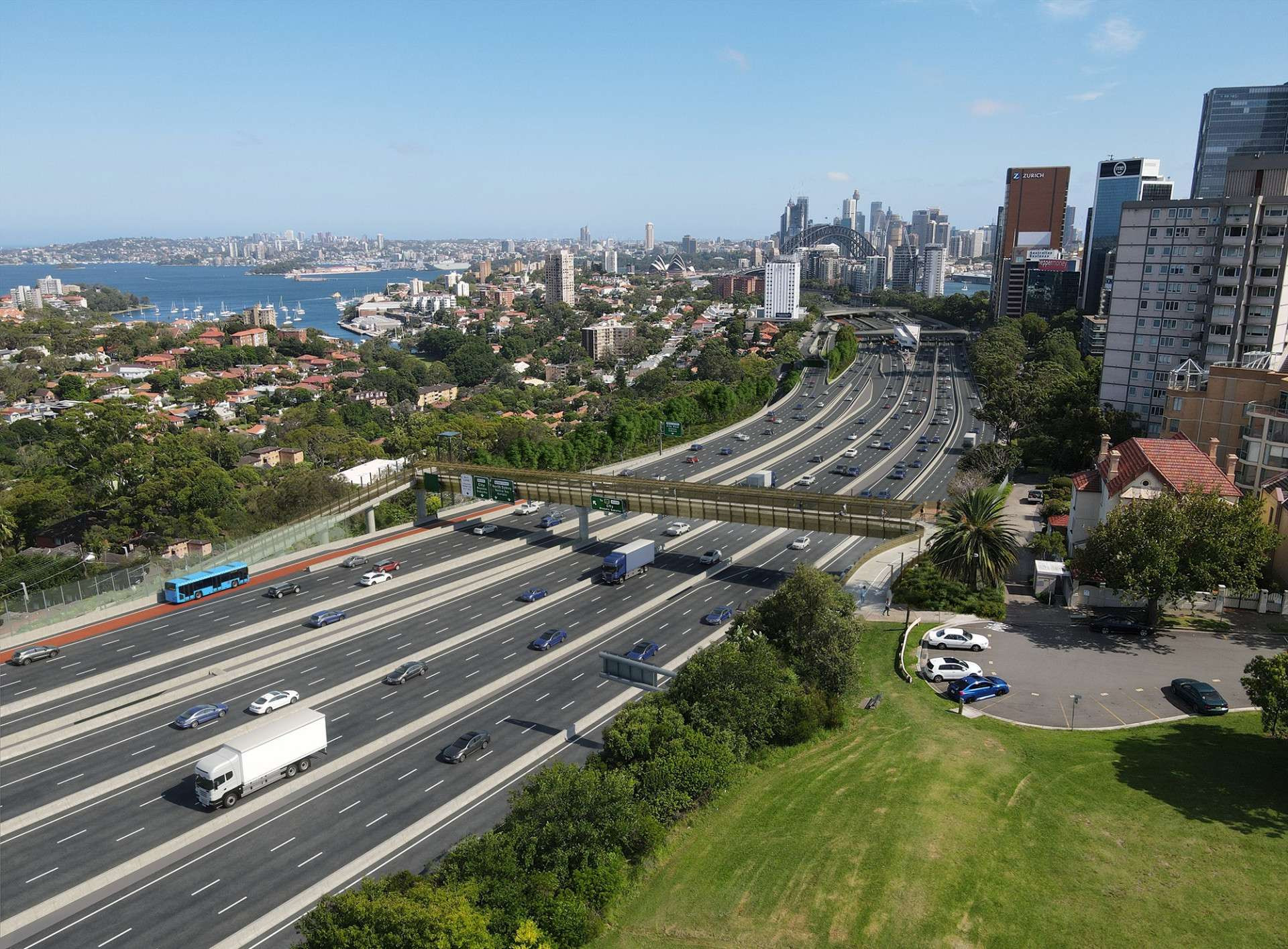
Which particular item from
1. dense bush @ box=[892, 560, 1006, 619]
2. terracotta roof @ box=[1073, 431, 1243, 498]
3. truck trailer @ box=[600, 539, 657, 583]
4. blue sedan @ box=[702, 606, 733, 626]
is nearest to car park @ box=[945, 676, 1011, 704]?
dense bush @ box=[892, 560, 1006, 619]

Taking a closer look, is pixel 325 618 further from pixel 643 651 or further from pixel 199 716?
pixel 643 651

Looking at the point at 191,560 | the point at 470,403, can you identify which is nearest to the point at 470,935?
the point at 191,560

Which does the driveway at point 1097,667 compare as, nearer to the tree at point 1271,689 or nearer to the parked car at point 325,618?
the tree at point 1271,689

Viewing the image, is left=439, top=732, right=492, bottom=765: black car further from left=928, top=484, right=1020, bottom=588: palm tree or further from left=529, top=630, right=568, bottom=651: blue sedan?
left=928, top=484, right=1020, bottom=588: palm tree

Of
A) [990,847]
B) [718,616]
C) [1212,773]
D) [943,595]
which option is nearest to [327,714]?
[718,616]

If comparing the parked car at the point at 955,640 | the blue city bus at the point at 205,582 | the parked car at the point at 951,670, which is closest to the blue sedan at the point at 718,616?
the parked car at the point at 955,640
